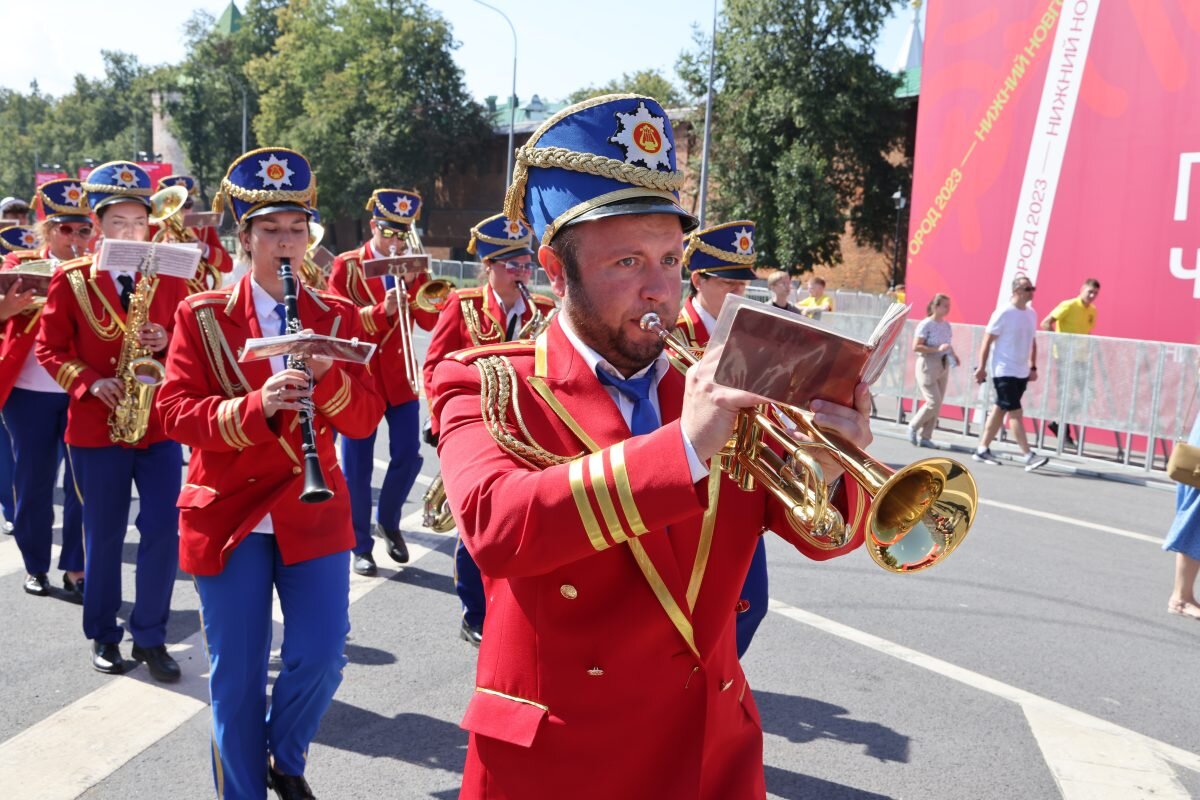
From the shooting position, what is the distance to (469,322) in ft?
20.9

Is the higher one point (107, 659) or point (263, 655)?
point (263, 655)

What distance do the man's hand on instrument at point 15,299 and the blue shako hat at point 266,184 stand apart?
2.87 meters

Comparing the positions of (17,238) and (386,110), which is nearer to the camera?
(17,238)

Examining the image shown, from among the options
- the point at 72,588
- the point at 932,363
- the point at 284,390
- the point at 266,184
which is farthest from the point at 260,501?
the point at 932,363

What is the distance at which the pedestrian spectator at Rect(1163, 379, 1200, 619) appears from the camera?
6605 mm

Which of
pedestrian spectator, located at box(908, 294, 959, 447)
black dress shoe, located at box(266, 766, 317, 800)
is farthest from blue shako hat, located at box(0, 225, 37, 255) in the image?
pedestrian spectator, located at box(908, 294, 959, 447)

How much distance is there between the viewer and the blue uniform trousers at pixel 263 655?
3762 mm

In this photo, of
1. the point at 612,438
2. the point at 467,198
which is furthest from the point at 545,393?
the point at 467,198

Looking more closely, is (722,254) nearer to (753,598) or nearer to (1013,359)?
(753,598)

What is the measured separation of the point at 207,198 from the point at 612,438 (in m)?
89.8

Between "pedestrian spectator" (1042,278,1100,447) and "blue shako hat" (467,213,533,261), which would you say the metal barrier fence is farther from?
"blue shako hat" (467,213,533,261)

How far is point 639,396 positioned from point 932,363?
12.0 metres

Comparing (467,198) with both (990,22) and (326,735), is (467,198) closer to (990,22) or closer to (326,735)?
(990,22)

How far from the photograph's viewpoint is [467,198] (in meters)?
65.0
